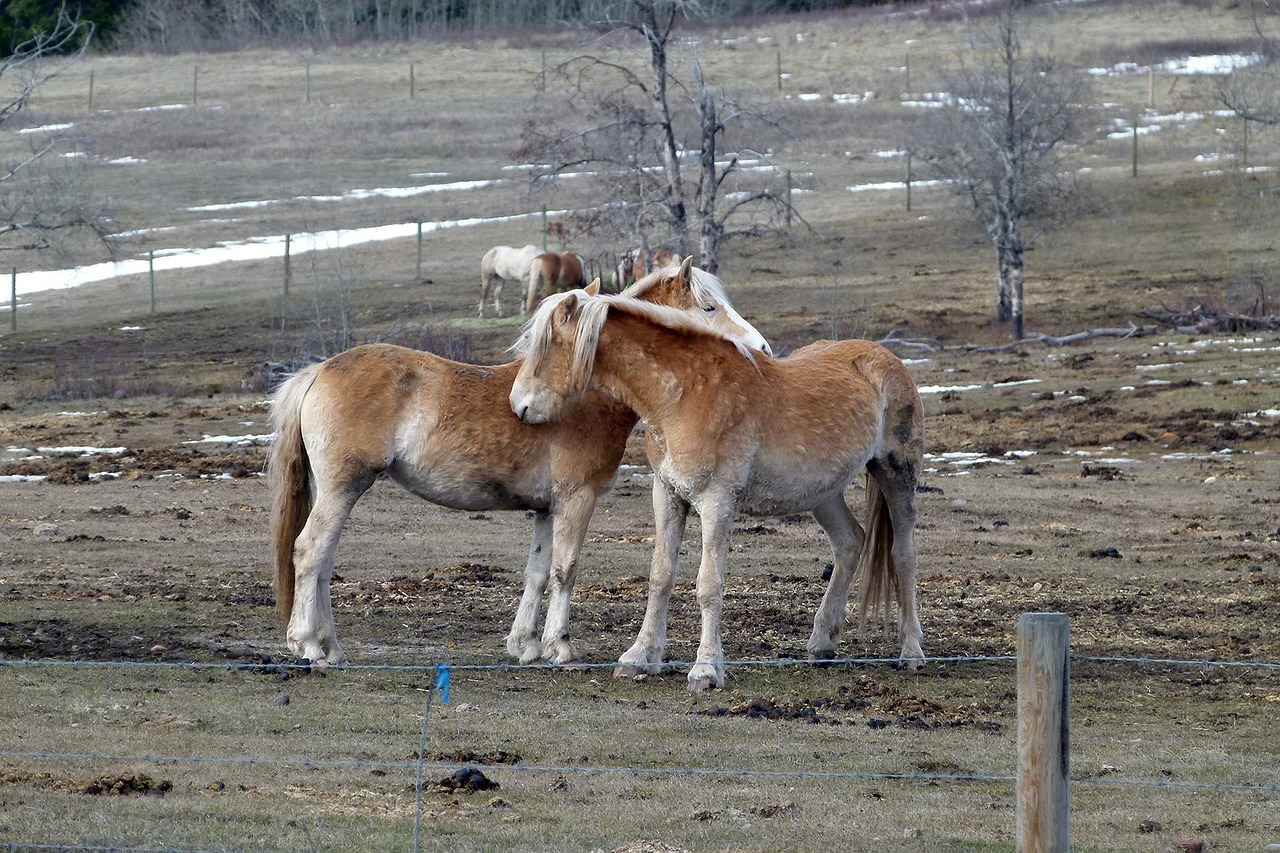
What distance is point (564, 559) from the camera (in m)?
9.01

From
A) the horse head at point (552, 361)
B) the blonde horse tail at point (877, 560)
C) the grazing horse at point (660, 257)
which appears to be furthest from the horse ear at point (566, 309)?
the grazing horse at point (660, 257)

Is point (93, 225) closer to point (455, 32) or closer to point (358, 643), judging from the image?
point (358, 643)

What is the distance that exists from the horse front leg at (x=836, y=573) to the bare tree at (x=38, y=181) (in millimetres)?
6576

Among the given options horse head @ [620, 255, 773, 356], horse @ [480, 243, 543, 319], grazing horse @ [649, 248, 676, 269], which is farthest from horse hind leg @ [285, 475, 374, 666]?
horse @ [480, 243, 543, 319]

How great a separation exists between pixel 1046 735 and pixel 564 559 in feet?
15.1

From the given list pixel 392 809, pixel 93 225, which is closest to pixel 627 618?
pixel 392 809

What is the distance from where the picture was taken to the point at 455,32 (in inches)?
3041

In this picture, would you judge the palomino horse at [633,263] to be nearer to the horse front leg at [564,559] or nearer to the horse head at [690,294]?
the horse head at [690,294]

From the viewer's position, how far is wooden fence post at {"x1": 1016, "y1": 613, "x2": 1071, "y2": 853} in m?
4.70

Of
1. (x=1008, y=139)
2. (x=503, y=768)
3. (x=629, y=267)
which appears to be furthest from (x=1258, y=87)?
(x=503, y=768)

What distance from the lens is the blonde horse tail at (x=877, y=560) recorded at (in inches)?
372

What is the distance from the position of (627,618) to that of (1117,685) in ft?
10.9

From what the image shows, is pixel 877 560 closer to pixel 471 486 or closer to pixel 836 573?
pixel 836 573

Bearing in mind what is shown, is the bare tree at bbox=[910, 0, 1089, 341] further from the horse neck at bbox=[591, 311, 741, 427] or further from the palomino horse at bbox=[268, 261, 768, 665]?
the horse neck at bbox=[591, 311, 741, 427]
